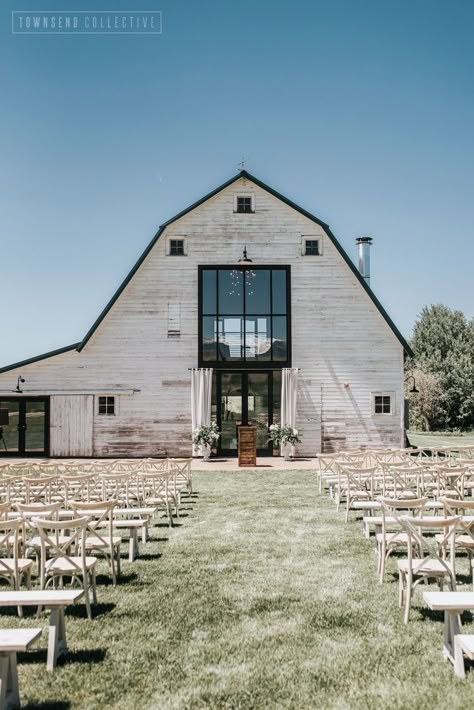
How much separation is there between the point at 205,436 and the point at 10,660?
17.1 metres

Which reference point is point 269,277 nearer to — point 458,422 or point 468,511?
point 468,511

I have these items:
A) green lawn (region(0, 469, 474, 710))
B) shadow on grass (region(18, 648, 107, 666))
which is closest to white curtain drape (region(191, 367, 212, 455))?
green lawn (region(0, 469, 474, 710))

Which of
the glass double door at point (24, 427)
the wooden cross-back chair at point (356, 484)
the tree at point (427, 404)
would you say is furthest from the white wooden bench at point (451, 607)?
the tree at point (427, 404)

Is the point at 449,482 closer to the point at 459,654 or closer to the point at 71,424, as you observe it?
the point at 459,654

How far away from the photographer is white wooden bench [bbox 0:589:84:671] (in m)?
4.93

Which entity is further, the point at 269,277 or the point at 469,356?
the point at 469,356

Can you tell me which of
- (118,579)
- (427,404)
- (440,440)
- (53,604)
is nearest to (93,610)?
(118,579)

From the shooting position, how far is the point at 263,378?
22734 mm

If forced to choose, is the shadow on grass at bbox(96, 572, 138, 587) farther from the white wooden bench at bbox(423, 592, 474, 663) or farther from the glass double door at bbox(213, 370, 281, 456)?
the glass double door at bbox(213, 370, 281, 456)

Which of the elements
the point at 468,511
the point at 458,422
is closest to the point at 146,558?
the point at 468,511

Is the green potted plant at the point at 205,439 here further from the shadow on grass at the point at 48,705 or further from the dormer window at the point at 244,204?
the shadow on grass at the point at 48,705

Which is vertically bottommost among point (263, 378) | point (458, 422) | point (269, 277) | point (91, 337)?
point (458, 422)

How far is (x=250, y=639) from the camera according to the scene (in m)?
5.39

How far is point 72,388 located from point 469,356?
3289 centimetres
